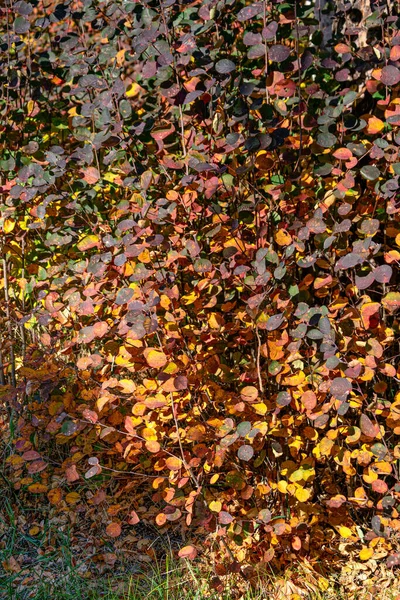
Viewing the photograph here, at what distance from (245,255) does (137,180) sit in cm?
41

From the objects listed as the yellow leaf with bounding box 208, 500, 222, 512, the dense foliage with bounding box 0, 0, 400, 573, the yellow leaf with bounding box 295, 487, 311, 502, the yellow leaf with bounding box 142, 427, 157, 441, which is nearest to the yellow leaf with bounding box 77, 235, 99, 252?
the dense foliage with bounding box 0, 0, 400, 573

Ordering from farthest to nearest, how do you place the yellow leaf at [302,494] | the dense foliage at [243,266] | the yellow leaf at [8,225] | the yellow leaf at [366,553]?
the yellow leaf at [8,225] → the yellow leaf at [366,553] → the yellow leaf at [302,494] → the dense foliage at [243,266]

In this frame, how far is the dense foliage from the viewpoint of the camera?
211cm

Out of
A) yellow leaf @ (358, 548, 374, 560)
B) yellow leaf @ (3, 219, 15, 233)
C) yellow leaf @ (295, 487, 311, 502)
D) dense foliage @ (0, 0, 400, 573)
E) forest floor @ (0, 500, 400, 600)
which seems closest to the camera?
dense foliage @ (0, 0, 400, 573)

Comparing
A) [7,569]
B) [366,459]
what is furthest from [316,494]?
[7,569]

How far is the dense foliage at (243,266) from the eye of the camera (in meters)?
2.11

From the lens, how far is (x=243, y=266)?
210 centimetres

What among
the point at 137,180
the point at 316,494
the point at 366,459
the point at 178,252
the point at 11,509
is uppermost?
the point at 137,180

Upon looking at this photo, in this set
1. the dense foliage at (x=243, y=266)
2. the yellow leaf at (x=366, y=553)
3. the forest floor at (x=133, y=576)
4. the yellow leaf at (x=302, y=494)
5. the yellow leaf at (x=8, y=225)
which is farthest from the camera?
the yellow leaf at (x=8, y=225)

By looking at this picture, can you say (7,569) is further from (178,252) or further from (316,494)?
(178,252)

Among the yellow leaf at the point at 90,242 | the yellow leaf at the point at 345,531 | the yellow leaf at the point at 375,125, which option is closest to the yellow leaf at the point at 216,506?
the yellow leaf at the point at 345,531

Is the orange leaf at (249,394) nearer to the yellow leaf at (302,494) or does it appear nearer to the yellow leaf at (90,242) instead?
the yellow leaf at (302,494)

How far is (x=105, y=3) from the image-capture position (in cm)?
252

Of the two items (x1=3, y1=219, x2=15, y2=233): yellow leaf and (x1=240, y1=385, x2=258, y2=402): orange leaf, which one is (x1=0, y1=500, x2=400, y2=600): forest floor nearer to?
(x1=240, y1=385, x2=258, y2=402): orange leaf
